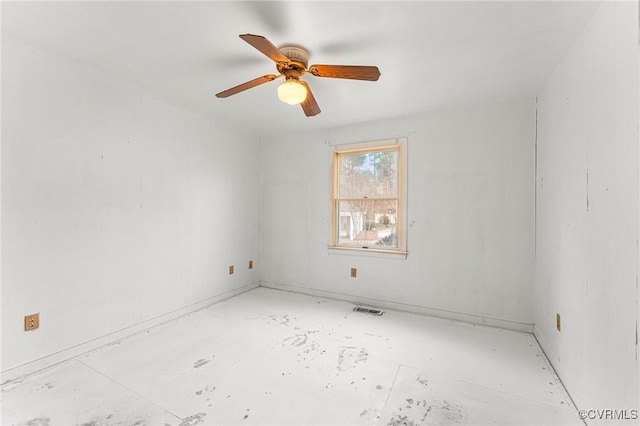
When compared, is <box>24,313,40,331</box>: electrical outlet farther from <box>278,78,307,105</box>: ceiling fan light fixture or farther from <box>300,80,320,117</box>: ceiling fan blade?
<box>300,80,320,117</box>: ceiling fan blade

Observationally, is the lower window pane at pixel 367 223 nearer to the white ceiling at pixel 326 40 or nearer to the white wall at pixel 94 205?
the white ceiling at pixel 326 40

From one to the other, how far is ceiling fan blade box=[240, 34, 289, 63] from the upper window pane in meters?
2.11

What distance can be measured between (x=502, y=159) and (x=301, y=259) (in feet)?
9.13

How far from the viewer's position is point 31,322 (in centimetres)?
207

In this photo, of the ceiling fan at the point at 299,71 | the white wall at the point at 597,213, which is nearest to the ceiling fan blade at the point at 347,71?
the ceiling fan at the point at 299,71

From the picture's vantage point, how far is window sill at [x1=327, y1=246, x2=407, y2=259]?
11.4 ft

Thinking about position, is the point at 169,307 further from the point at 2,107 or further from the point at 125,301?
the point at 2,107

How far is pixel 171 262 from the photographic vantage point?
123 inches

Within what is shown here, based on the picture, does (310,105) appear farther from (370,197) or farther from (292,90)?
(370,197)

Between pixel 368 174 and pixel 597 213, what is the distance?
2426 millimetres

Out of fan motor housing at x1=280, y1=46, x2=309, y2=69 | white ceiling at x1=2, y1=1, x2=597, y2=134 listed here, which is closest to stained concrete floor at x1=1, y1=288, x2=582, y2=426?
fan motor housing at x1=280, y1=46, x2=309, y2=69

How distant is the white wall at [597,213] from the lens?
126 centimetres

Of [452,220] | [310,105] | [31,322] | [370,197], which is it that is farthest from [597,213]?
[31,322]

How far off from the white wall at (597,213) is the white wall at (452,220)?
1.81ft
